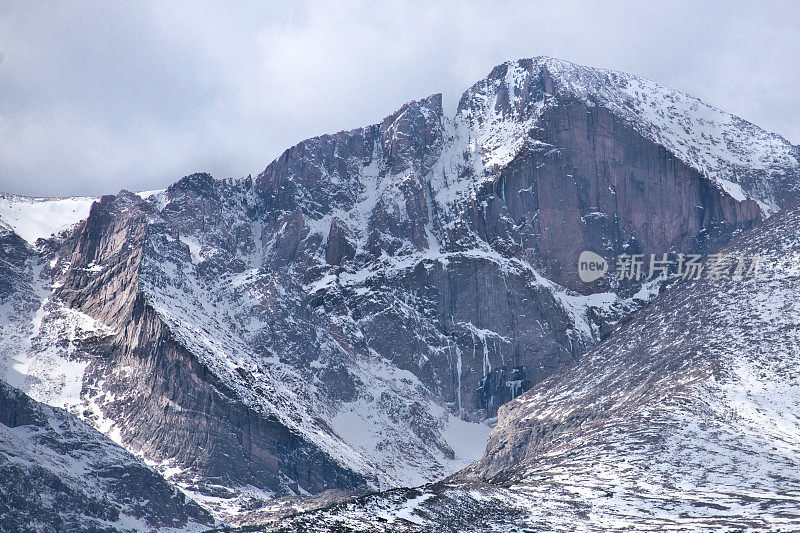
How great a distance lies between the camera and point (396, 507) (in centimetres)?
13562

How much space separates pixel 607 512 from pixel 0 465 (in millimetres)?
108493

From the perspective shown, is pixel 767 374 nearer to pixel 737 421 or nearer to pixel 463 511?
pixel 737 421

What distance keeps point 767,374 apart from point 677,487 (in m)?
46.7

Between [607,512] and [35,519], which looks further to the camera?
[35,519]

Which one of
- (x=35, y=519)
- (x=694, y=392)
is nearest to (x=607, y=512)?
(x=694, y=392)

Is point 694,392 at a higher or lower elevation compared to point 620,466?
higher

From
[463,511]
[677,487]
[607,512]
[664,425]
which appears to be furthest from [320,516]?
[664,425]

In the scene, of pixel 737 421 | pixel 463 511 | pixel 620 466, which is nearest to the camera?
pixel 463 511

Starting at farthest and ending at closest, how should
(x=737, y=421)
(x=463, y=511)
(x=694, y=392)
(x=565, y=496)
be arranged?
(x=694, y=392) < (x=737, y=421) < (x=565, y=496) < (x=463, y=511)

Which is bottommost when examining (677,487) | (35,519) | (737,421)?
(35,519)

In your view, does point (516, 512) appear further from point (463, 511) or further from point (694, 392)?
point (694, 392)

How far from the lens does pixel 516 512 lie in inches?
5684

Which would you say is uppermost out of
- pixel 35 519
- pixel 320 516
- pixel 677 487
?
pixel 677 487

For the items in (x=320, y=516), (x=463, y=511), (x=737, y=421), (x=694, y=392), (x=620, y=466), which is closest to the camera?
(x=320, y=516)
